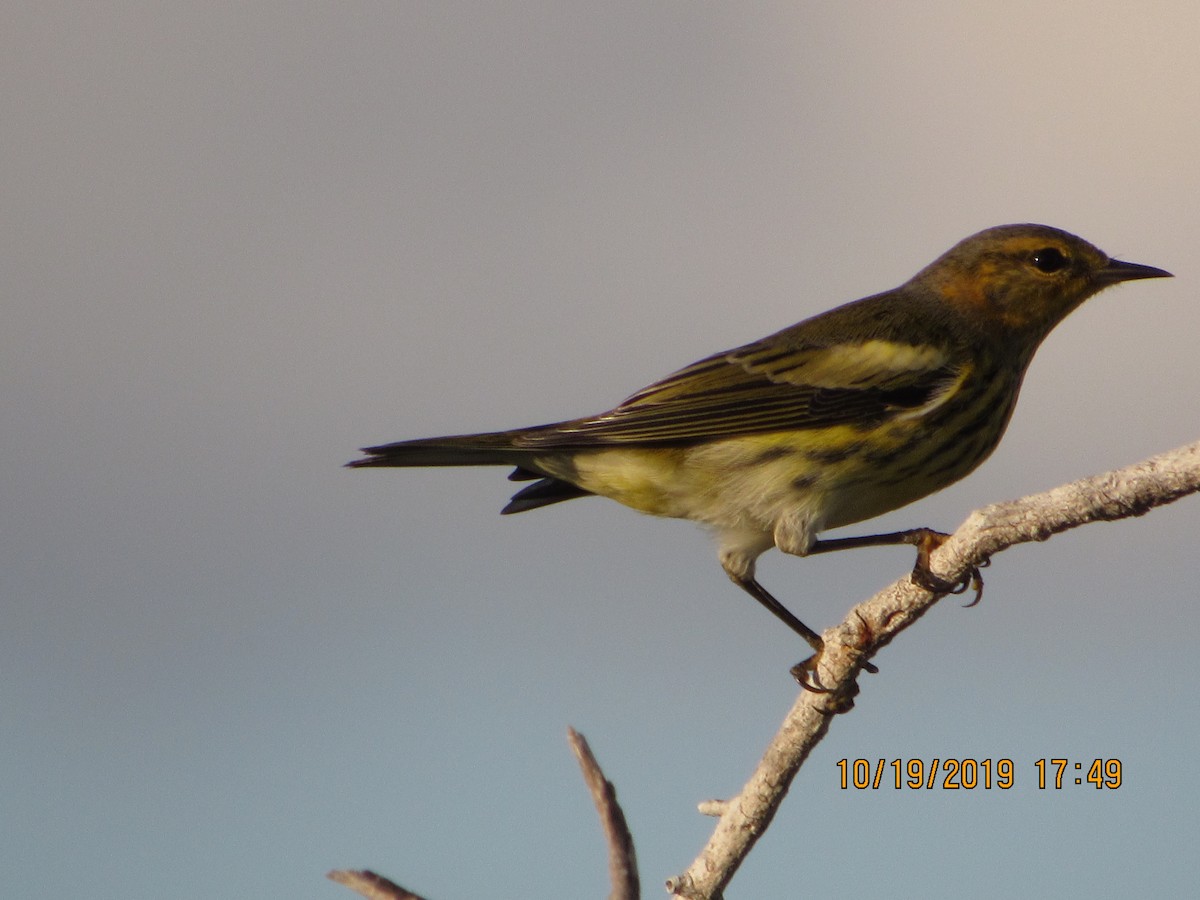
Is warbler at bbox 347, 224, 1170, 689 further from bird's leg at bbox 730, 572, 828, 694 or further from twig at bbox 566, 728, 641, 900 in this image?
twig at bbox 566, 728, 641, 900

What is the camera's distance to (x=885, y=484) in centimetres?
693

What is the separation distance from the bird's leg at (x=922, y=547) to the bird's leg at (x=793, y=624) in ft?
1.51

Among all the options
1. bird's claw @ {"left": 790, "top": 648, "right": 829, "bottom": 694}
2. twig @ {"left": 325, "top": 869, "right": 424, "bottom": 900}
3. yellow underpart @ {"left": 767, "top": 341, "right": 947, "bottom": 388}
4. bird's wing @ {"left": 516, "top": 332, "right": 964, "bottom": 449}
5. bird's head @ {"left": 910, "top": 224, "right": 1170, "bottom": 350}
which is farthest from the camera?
bird's head @ {"left": 910, "top": 224, "right": 1170, "bottom": 350}

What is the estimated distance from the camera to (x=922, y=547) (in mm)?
5605

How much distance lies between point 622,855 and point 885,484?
3017mm

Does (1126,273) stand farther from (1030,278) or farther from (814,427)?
(814,427)

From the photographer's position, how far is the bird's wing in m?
7.19

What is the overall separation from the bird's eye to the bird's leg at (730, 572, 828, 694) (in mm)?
2788

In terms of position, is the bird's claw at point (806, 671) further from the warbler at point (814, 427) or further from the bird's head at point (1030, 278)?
the bird's head at point (1030, 278)

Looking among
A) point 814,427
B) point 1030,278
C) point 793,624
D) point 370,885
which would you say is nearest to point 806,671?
point 793,624

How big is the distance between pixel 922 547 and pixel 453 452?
279 cm

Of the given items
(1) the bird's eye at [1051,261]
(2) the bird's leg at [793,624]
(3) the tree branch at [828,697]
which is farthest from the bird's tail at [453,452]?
(1) the bird's eye at [1051,261]

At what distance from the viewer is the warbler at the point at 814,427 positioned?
698 centimetres

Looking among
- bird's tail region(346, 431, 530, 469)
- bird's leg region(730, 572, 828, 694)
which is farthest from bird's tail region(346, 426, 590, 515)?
bird's leg region(730, 572, 828, 694)
